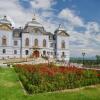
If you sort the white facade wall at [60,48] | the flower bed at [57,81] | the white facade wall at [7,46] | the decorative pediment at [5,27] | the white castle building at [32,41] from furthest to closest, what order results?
the white facade wall at [60,48] < the white castle building at [32,41] < the decorative pediment at [5,27] < the white facade wall at [7,46] < the flower bed at [57,81]

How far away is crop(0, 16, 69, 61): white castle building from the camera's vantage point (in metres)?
59.5

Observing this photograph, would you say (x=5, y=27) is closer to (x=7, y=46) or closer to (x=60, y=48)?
(x=7, y=46)

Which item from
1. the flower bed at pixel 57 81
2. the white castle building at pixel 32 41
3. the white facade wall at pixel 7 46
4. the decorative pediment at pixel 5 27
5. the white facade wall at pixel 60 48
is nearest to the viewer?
the flower bed at pixel 57 81

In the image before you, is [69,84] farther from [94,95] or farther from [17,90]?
[17,90]

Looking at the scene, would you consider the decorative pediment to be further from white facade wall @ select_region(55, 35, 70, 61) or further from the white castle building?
white facade wall @ select_region(55, 35, 70, 61)

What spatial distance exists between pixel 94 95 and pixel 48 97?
3093 millimetres

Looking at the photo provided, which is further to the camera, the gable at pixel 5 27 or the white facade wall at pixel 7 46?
the gable at pixel 5 27

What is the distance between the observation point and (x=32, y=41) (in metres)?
62.8

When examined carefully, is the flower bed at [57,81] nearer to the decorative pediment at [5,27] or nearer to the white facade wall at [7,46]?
the white facade wall at [7,46]

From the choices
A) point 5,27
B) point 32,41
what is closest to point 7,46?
point 5,27

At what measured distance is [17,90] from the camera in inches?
619

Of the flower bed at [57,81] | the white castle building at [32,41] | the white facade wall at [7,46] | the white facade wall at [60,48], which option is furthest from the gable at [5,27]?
the flower bed at [57,81]

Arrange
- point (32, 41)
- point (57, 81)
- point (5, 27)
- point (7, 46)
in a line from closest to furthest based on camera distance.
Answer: point (57, 81)
point (5, 27)
point (7, 46)
point (32, 41)

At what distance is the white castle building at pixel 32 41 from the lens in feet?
195
